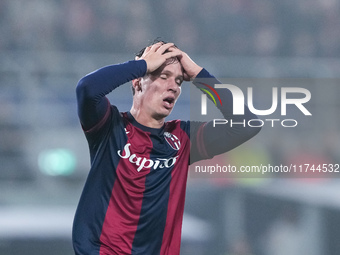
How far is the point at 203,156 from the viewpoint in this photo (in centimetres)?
202

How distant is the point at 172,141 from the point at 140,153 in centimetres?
15

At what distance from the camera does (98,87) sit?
5.66 ft

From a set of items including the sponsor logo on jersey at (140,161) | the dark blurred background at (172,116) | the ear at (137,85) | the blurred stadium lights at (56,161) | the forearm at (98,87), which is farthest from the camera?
the blurred stadium lights at (56,161)

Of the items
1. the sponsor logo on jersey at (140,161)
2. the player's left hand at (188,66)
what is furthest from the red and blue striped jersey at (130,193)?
the player's left hand at (188,66)

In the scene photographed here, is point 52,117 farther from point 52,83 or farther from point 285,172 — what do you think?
point 285,172

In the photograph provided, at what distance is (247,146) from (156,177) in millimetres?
3286

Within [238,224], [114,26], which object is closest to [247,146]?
[238,224]

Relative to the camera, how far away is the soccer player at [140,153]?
1.77 meters

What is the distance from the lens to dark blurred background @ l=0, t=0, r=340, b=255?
4418 mm

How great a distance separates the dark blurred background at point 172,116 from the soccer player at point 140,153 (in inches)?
91.9

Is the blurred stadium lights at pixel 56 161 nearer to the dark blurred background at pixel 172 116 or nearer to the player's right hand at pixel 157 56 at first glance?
the dark blurred background at pixel 172 116

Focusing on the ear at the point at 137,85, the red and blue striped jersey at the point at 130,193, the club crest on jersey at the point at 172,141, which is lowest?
the red and blue striped jersey at the point at 130,193

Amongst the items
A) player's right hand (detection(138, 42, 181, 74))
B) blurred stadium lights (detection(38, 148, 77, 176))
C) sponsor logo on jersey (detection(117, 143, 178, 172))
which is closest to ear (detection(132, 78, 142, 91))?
player's right hand (detection(138, 42, 181, 74))

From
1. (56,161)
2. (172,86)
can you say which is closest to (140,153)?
(172,86)
